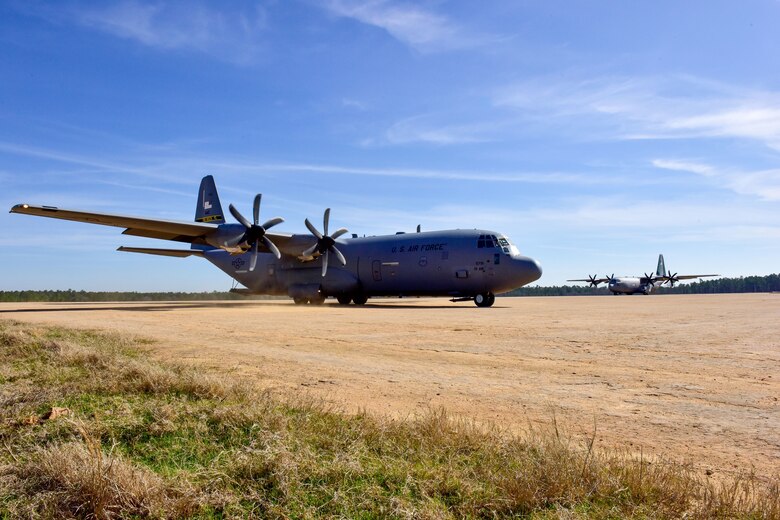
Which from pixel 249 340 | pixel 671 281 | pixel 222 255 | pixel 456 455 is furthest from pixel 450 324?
pixel 671 281

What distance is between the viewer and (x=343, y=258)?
34625 mm

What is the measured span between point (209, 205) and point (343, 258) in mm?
13398

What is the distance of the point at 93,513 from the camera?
3.53 metres

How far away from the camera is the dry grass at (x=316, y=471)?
3.56 m

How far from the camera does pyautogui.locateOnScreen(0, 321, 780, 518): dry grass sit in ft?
11.7

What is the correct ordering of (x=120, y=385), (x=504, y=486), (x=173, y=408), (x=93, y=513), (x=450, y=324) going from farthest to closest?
1. (x=450, y=324)
2. (x=120, y=385)
3. (x=173, y=408)
4. (x=504, y=486)
5. (x=93, y=513)

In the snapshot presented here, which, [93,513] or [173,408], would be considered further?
[173,408]

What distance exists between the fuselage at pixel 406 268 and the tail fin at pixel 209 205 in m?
2.77

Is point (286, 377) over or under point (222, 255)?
under

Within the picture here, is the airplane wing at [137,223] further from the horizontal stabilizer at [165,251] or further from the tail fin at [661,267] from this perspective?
the tail fin at [661,267]

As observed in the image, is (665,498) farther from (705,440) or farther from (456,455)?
(705,440)

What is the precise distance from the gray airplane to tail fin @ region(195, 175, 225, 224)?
0.25ft

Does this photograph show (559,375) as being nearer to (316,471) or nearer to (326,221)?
(316,471)

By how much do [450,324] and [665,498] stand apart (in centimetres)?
1459
